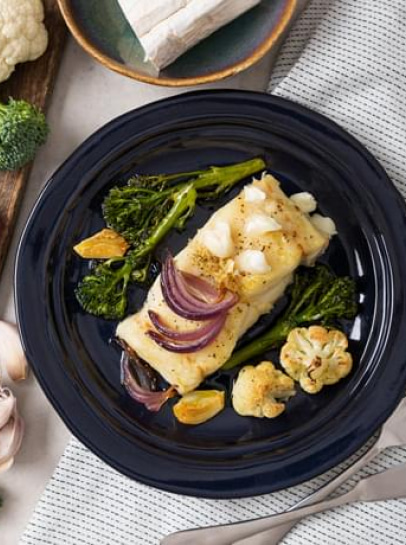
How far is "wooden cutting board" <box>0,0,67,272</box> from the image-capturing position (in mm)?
2713

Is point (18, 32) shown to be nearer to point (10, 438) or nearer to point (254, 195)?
point (254, 195)

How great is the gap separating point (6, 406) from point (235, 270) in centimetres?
77

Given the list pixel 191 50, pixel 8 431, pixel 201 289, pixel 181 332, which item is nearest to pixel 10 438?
pixel 8 431

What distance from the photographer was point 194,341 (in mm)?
2482

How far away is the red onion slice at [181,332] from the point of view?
2.47m

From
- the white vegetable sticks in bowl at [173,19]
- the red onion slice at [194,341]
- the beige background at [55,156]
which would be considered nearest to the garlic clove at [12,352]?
the beige background at [55,156]

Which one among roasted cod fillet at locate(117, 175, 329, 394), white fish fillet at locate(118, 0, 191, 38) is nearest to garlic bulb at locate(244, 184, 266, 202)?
roasted cod fillet at locate(117, 175, 329, 394)

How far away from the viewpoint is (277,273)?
248 centimetres

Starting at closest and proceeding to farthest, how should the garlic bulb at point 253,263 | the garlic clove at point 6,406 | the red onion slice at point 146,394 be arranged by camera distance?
the garlic bulb at point 253,263, the red onion slice at point 146,394, the garlic clove at point 6,406

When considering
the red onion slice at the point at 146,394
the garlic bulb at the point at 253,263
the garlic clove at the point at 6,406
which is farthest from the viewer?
the garlic clove at the point at 6,406

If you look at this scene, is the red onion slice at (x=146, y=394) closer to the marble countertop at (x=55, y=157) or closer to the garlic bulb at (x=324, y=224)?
the marble countertop at (x=55, y=157)

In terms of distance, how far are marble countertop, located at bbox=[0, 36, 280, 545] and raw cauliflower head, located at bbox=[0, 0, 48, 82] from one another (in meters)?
0.15

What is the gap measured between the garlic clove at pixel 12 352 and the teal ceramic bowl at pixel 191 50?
791 millimetres

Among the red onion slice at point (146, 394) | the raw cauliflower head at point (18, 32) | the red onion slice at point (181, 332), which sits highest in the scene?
the raw cauliflower head at point (18, 32)
